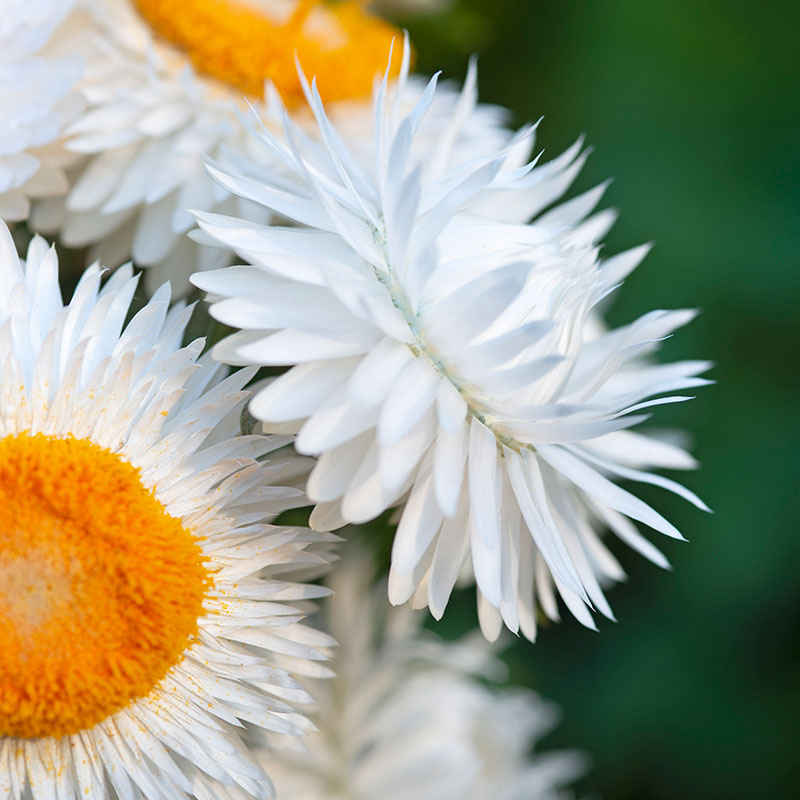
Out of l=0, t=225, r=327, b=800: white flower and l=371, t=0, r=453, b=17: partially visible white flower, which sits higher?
l=371, t=0, r=453, b=17: partially visible white flower

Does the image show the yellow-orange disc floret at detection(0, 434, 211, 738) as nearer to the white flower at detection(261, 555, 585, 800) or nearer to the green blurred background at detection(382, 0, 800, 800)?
the white flower at detection(261, 555, 585, 800)

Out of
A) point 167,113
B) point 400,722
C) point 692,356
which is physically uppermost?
point 167,113

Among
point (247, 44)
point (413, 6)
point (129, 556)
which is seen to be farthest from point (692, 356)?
point (129, 556)

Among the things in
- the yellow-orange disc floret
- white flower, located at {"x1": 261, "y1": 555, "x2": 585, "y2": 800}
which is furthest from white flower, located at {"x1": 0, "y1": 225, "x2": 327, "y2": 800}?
white flower, located at {"x1": 261, "y1": 555, "x2": 585, "y2": 800}

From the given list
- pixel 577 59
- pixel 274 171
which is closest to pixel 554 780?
pixel 274 171

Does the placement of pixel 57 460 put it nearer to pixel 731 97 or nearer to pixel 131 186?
pixel 131 186

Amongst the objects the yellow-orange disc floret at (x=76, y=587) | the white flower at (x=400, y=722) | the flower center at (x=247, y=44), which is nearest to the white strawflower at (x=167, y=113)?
the flower center at (x=247, y=44)

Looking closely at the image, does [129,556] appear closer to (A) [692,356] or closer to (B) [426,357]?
(B) [426,357]
